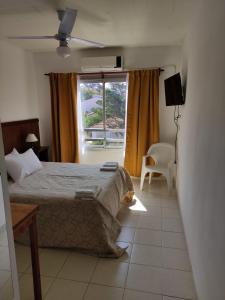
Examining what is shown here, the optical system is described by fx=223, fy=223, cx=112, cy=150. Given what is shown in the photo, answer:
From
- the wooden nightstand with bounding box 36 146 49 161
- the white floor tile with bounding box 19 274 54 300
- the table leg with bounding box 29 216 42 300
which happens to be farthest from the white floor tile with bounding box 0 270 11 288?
the wooden nightstand with bounding box 36 146 49 161

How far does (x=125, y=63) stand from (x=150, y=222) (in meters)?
2.90

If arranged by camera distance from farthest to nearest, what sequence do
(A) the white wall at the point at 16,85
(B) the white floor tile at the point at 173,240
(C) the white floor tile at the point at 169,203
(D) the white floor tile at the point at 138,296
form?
(A) the white wall at the point at 16,85 < (C) the white floor tile at the point at 169,203 < (B) the white floor tile at the point at 173,240 < (D) the white floor tile at the point at 138,296

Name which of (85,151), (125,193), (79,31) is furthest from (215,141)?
(85,151)

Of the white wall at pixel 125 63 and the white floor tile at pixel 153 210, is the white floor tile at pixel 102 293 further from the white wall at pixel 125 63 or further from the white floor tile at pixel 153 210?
the white wall at pixel 125 63

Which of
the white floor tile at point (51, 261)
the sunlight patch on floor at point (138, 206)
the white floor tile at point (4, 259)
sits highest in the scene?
the white floor tile at point (4, 259)

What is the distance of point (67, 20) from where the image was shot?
2377 millimetres

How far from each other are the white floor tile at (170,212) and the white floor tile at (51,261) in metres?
1.45

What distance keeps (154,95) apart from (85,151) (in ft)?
6.09

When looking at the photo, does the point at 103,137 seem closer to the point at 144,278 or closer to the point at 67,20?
the point at 67,20

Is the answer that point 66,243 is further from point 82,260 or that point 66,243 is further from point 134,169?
point 134,169

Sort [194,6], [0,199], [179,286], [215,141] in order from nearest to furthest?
1. [0,199]
2. [215,141]
3. [179,286]
4. [194,6]

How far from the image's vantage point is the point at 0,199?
116 centimetres

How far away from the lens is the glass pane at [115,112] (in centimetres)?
448

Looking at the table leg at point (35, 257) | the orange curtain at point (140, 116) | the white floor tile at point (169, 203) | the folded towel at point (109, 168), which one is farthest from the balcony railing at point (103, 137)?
the table leg at point (35, 257)
